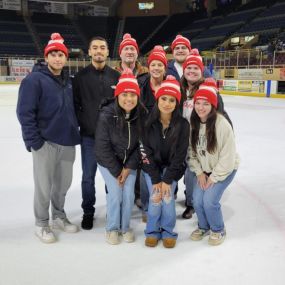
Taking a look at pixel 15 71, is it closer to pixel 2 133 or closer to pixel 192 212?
pixel 2 133

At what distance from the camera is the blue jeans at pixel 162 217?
8.22ft

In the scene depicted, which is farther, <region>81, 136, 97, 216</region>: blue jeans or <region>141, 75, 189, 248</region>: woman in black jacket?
<region>81, 136, 97, 216</region>: blue jeans

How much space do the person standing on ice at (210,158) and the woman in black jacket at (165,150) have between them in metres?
0.13

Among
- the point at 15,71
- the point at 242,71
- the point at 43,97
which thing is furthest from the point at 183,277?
the point at 15,71

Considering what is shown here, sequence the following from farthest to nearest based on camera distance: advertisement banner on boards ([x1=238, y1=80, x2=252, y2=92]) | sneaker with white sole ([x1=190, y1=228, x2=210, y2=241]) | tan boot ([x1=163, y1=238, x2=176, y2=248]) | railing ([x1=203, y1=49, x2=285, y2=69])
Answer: advertisement banner on boards ([x1=238, y1=80, x2=252, y2=92]) → railing ([x1=203, y1=49, x2=285, y2=69]) → sneaker with white sole ([x1=190, y1=228, x2=210, y2=241]) → tan boot ([x1=163, y1=238, x2=176, y2=248])

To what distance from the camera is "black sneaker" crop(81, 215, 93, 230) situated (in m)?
2.79

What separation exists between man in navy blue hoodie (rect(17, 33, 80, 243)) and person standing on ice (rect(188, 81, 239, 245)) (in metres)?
0.89

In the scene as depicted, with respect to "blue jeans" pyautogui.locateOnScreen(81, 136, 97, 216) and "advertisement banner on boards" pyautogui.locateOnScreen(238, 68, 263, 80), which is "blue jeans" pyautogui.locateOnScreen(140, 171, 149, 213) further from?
"advertisement banner on boards" pyautogui.locateOnScreen(238, 68, 263, 80)

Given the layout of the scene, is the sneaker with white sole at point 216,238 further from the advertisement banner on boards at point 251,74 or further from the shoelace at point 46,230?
the advertisement banner on boards at point 251,74

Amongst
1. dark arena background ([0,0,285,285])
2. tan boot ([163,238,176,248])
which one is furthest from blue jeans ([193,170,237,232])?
tan boot ([163,238,176,248])

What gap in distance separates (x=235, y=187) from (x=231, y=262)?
1.62 metres

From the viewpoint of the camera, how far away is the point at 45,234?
2564mm

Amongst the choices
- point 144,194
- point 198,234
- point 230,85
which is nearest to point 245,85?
point 230,85

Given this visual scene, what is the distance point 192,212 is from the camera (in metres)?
3.11
